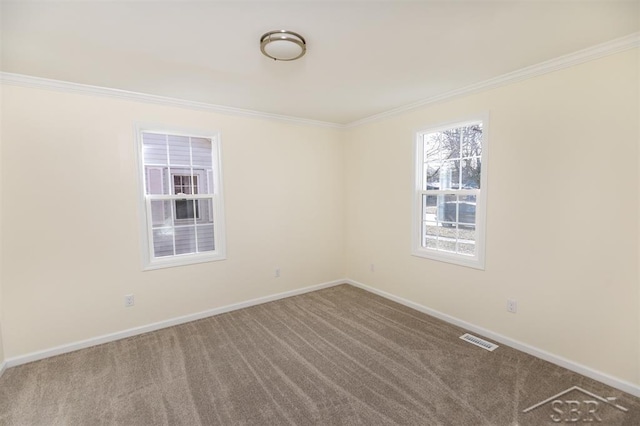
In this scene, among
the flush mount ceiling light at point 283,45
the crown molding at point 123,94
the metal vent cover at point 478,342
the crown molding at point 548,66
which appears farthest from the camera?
the metal vent cover at point 478,342

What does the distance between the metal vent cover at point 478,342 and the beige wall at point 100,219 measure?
91.9 inches

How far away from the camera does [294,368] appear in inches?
98.7

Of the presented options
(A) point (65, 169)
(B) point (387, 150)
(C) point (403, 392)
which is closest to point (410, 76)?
(B) point (387, 150)

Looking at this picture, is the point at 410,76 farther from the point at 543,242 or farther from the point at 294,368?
the point at 294,368

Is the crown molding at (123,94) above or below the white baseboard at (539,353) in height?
above

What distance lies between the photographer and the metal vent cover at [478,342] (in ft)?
9.02

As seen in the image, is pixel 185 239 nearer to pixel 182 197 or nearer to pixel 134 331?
pixel 182 197

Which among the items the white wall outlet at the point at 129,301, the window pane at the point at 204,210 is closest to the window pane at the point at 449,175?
the window pane at the point at 204,210

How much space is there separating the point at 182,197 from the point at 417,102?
2.90 meters

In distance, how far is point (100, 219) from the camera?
2904 millimetres

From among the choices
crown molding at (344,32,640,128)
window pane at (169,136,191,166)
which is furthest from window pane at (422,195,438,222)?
window pane at (169,136,191,166)

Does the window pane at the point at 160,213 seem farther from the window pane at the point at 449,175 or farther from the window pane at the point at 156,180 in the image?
the window pane at the point at 449,175

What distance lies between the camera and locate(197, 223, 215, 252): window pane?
11.8ft

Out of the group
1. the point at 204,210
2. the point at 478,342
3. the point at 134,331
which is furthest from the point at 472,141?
the point at 134,331
